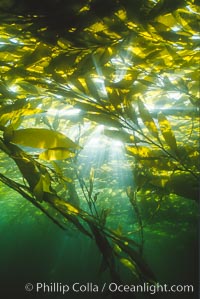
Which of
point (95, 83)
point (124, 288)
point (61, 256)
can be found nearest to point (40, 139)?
point (95, 83)

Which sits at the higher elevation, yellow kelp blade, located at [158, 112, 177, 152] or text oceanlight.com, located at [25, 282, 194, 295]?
yellow kelp blade, located at [158, 112, 177, 152]

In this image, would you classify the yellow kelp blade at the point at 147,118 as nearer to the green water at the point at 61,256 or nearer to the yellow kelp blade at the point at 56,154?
the yellow kelp blade at the point at 56,154

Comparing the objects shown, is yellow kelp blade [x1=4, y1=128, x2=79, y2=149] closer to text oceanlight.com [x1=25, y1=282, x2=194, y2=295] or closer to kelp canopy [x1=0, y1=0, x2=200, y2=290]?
kelp canopy [x1=0, y1=0, x2=200, y2=290]

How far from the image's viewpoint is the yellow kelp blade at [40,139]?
3.30 feet

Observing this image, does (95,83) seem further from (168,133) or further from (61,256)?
(61,256)

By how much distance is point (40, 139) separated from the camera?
1008mm

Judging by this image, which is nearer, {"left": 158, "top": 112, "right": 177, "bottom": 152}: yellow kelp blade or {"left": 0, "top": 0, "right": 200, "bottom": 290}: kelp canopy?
{"left": 0, "top": 0, "right": 200, "bottom": 290}: kelp canopy

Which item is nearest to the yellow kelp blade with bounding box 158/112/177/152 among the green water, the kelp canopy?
the kelp canopy

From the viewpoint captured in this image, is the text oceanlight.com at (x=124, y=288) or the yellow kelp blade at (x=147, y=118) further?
the yellow kelp blade at (x=147, y=118)

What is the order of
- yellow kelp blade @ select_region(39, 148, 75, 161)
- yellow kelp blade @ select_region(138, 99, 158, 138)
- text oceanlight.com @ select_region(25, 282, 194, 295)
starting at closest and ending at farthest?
text oceanlight.com @ select_region(25, 282, 194, 295) → yellow kelp blade @ select_region(39, 148, 75, 161) → yellow kelp blade @ select_region(138, 99, 158, 138)

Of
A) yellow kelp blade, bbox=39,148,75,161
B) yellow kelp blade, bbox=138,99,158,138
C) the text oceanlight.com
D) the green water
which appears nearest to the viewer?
the text oceanlight.com

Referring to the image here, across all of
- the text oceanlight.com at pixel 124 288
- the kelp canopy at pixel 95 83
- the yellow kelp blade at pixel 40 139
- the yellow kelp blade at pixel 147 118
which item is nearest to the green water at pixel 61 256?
the text oceanlight.com at pixel 124 288

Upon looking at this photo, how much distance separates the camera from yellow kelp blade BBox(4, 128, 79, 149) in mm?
1006

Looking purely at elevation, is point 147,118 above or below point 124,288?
above
